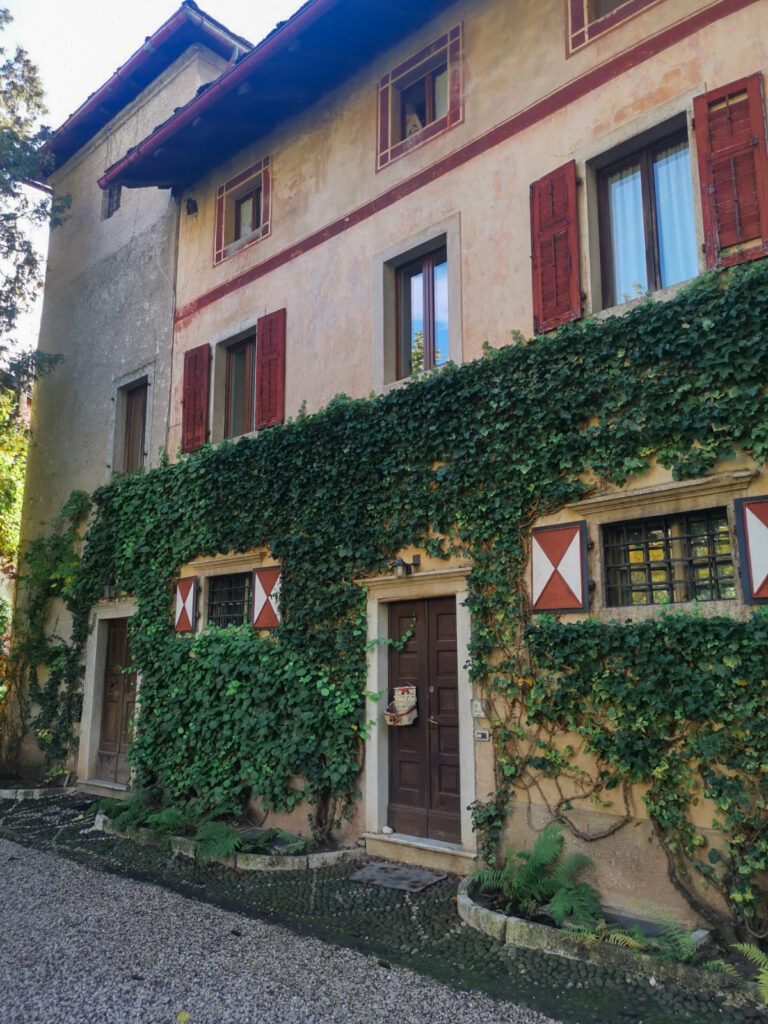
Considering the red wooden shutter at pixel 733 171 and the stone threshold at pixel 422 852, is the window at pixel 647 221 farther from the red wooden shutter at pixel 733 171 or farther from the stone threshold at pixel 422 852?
the stone threshold at pixel 422 852

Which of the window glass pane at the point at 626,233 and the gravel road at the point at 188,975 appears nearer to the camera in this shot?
the gravel road at the point at 188,975

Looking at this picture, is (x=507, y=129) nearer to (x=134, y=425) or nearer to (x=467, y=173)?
(x=467, y=173)

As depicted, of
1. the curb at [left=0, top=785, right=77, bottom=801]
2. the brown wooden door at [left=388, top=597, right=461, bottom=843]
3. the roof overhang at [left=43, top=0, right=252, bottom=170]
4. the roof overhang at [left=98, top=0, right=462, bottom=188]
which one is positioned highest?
the roof overhang at [left=43, top=0, right=252, bottom=170]

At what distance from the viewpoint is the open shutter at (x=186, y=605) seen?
9883 millimetres

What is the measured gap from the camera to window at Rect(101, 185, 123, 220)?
1341 cm

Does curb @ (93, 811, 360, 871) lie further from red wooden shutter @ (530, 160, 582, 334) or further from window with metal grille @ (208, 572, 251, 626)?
red wooden shutter @ (530, 160, 582, 334)

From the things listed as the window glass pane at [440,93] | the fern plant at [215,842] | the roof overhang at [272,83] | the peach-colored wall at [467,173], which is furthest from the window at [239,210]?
the fern plant at [215,842]

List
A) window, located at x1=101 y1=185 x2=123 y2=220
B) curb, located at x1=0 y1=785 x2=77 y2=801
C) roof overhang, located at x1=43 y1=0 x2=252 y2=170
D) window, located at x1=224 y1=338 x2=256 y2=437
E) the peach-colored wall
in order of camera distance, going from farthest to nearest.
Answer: window, located at x1=101 y1=185 x2=123 y2=220, roof overhang, located at x1=43 y1=0 x2=252 y2=170, curb, located at x1=0 y1=785 x2=77 y2=801, window, located at x1=224 y1=338 x2=256 y2=437, the peach-colored wall

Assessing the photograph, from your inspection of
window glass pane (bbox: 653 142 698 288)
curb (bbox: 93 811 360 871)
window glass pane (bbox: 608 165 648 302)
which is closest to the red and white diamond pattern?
window glass pane (bbox: 653 142 698 288)

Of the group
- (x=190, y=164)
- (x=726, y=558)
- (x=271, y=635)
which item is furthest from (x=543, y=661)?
(x=190, y=164)

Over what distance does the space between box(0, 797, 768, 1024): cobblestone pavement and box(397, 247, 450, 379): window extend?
16.2 feet

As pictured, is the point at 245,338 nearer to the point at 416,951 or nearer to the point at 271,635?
the point at 271,635

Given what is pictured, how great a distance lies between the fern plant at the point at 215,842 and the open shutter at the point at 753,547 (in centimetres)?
489

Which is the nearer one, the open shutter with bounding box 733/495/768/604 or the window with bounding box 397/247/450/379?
the open shutter with bounding box 733/495/768/604
